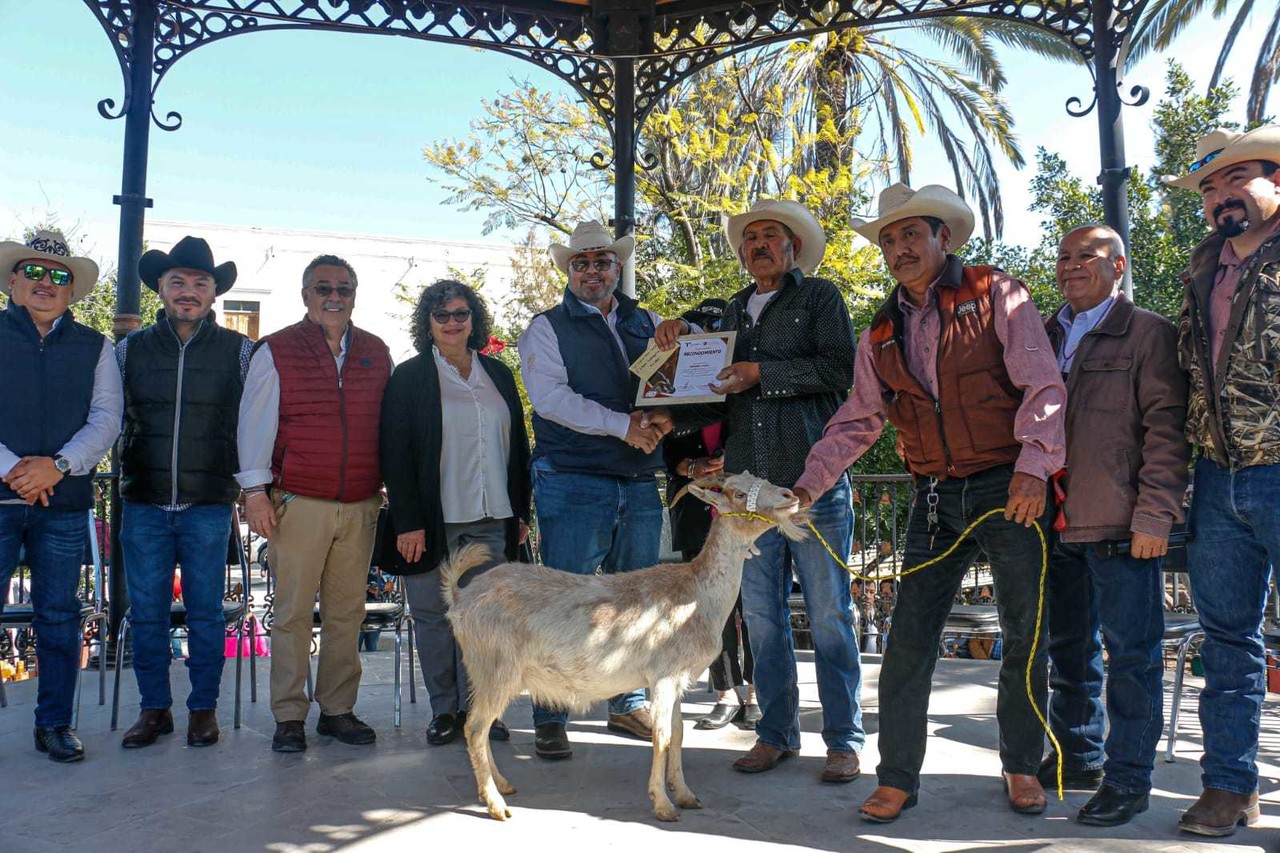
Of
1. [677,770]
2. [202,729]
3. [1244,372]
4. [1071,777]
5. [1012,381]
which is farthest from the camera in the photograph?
[202,729]

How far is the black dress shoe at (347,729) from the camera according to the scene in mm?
4824

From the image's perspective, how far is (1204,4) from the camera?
1620cm

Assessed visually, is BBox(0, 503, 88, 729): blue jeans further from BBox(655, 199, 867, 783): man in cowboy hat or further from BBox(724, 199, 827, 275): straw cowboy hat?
BBox(724, 199, 827, 275): straw cowboy hat

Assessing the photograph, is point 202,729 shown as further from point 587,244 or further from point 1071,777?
point 1071,777

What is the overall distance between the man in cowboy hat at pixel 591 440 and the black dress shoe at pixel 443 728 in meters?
0.44

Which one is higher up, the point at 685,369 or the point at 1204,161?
the point at 1204,161

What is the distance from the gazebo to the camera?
19.7 feet

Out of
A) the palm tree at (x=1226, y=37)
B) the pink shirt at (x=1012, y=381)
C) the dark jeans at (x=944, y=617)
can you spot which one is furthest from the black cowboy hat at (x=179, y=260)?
Answer: the palm tree at (x=1226, y=37)

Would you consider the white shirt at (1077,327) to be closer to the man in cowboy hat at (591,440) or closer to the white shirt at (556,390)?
the man in cowboy hat at (591,440)

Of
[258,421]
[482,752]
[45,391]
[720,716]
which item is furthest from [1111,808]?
[45,391]

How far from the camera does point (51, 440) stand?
4.63 metres

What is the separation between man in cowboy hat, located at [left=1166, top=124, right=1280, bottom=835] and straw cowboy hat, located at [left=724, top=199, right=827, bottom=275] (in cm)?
Result: 158

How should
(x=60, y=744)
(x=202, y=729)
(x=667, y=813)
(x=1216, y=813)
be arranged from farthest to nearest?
(x=202, y=729), (x=60, y=744), (x=667, y=813), (x=1216, y=813)

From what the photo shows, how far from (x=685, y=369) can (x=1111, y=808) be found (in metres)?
2.40
